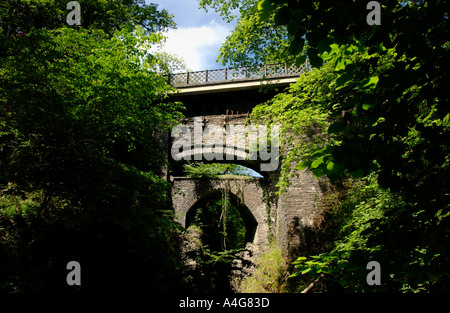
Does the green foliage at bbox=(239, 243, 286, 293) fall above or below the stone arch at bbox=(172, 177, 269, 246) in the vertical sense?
below

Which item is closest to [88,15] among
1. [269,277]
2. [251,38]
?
[251,38]

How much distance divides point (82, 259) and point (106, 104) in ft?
8.77

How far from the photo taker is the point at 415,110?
1917 millimetres

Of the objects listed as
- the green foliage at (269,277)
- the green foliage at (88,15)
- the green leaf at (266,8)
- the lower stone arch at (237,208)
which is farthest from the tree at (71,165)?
the lower stone arch at (237,208)

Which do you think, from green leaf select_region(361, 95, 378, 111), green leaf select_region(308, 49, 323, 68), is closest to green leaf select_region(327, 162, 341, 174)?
green leaf select_region(361, 95, 378, 111)

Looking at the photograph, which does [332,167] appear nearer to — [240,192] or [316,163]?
[316,163]

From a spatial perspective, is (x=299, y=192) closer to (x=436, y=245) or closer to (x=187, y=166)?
(x=187, y=166)

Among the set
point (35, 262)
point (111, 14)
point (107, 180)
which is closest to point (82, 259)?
point (35, 262)

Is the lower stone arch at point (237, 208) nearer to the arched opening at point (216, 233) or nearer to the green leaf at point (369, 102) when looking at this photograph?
the arched opening at point (216, 233)

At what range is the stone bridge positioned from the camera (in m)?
11.5

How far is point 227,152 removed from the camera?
1178 cm

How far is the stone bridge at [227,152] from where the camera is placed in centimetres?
1148

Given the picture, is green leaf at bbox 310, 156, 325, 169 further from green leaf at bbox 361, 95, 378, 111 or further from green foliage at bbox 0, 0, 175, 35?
green foliage at bbox 0, 0, 175, 35

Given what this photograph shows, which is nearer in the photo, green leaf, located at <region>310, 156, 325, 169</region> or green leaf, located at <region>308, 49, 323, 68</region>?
green leaf, located at <region>310, 156, 325, 169</region>
